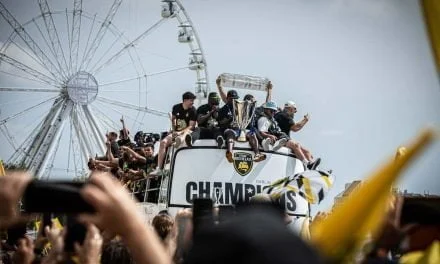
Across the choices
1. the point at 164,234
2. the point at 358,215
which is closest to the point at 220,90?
the point at 164,234

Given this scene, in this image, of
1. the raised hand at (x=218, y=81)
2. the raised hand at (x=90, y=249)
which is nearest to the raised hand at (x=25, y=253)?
the raised hand at (x=90, y=249)

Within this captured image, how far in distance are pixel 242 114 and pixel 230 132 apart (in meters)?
0.45

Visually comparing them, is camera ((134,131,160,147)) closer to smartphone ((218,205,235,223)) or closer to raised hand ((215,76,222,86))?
raised hand ((215,76,222,86))

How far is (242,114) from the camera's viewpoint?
32.0 feet

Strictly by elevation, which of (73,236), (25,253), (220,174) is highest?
(73,236)

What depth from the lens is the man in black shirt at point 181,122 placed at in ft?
32.5

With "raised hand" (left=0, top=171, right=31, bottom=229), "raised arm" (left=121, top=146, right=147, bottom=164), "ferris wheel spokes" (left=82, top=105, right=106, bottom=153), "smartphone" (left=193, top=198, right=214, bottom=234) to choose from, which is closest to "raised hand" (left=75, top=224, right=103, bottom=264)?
"smartphone" (left=193, top=198, right=214, bottom=234)

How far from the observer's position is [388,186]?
1.10 m

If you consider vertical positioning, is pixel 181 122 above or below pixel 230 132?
above

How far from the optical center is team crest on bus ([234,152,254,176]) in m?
9.27

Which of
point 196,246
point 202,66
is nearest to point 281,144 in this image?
point 196,246

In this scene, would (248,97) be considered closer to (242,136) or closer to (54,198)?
(242,136)

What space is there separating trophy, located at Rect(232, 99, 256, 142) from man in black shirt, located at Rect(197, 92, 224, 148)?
29 cm

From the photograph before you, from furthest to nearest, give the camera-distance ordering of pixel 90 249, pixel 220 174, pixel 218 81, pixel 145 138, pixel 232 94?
pixel 145 138
pixel 218 81
pixel 232 94
pixel 220 174
pixel 90 249
